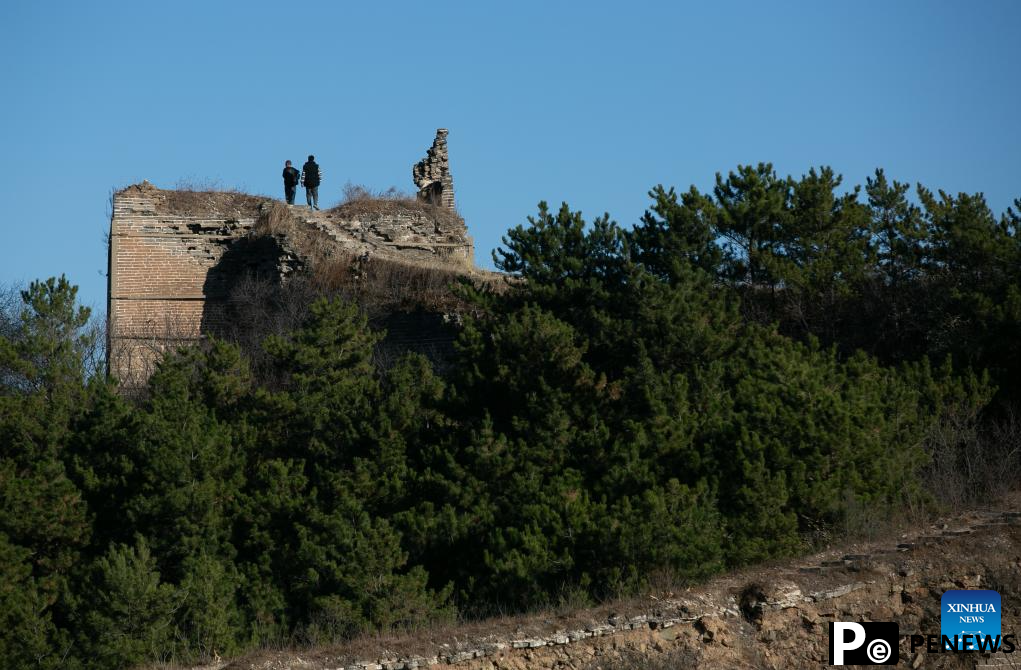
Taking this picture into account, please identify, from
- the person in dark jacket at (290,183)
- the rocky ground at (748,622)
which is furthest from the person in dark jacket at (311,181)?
the rocky ground at (748,622)

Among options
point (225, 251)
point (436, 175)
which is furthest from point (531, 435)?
point (436, 175)

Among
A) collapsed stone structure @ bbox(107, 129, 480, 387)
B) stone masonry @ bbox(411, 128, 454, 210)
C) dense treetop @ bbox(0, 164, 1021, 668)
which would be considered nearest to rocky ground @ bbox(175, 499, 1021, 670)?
dense treetop @ bbox(0, 164, 1021, 668)

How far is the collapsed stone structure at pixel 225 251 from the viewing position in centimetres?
2450

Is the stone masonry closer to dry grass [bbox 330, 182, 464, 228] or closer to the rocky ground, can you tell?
dry grass [bbox 330, 182, 464, 228]

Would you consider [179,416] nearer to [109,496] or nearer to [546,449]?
[109,496]

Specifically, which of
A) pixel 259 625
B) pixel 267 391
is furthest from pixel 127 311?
pixel 259 625

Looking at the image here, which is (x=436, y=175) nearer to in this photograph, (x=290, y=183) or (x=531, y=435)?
(x=290, y=183)

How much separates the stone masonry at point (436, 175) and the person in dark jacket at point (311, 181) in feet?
6.78

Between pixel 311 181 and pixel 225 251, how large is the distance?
7.11 feet

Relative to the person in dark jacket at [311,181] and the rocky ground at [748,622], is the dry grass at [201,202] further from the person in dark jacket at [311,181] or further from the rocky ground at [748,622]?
the rocky ground at [748,622]

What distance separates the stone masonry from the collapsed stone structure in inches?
41.0

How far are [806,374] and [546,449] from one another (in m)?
3.05

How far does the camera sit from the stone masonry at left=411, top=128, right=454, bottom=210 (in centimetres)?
2833

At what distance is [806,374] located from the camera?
1706 cm
